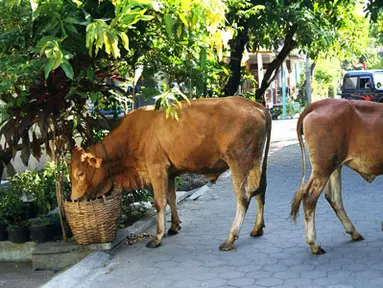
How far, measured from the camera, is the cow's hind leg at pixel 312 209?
6469 millimetres

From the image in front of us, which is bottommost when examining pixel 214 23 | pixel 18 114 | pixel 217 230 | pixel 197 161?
pixel 217 230

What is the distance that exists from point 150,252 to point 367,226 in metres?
2.64

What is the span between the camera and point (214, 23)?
5.22 metres

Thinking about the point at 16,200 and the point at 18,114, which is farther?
the point at 16,200

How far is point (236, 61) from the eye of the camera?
12586 mm

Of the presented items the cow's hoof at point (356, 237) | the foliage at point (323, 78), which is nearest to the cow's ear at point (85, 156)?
the cow's hoof at point (356, 237)

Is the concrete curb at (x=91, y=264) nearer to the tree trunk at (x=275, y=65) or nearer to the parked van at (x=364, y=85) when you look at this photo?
the tree trunk at (x=275, y=65)

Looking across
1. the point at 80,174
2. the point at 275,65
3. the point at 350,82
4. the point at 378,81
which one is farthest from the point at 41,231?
the point at 350,82

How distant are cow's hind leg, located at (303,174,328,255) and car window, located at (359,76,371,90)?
23.4 metres

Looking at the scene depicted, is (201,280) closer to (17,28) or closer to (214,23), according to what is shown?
(214,23)

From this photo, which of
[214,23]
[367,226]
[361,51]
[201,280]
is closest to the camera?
[214,23]

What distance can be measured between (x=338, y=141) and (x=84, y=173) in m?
2.81

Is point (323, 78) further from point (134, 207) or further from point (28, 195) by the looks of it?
point (28, 195)

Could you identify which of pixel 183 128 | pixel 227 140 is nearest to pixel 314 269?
pixel 227 140
